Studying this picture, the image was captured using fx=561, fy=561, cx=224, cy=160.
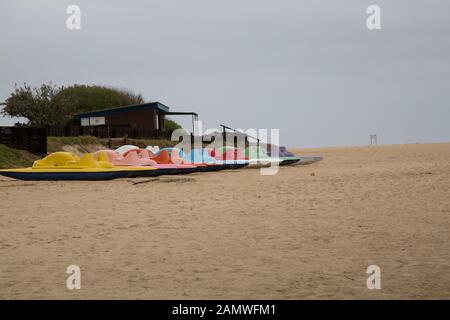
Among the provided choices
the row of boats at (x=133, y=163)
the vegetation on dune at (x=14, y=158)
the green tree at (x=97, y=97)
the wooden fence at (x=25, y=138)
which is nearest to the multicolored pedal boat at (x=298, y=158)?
the row of boats at (x=133, y=163)

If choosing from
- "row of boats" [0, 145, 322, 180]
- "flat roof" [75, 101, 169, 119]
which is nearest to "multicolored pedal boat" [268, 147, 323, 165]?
"row of boats" [0, 145, 322, 180]

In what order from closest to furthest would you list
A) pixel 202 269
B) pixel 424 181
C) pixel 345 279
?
pixel 345 279 < pixel 202 269 < pixel 424 181

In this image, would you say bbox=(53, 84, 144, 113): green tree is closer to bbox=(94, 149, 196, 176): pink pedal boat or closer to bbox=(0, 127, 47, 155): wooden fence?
bbox=(0, 127, 47, 155): wooden fence

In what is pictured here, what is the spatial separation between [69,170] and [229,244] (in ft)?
33.0

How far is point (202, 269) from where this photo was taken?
4.99 m

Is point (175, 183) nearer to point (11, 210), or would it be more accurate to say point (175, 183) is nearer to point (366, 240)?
point (11, 210)

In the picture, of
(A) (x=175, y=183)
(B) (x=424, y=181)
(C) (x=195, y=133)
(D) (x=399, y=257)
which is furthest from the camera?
(C) (x=195, y=133)

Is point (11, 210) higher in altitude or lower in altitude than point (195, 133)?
lower

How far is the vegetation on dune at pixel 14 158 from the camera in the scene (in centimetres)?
2062

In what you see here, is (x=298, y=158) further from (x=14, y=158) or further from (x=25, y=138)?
(x=14, y=158)

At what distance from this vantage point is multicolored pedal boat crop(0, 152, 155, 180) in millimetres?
15172

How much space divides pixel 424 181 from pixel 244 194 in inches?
169
